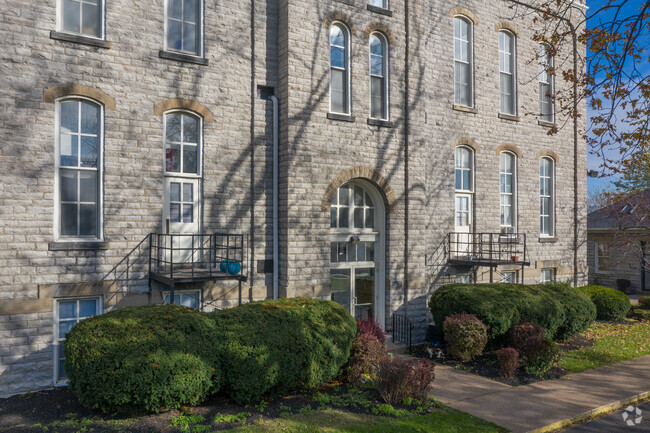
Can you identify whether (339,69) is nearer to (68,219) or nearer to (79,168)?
(79,168)

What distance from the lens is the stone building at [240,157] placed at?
9109mm

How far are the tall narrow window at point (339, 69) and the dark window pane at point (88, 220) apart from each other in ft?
19.6

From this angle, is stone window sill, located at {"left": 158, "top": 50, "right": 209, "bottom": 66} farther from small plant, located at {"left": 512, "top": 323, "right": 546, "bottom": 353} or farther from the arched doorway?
small plant, located at {"left": 512, "top": 323, "right": 546, "bottom": 353}

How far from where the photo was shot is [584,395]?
9.30 m

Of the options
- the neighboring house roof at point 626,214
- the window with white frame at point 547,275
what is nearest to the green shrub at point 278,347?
the window with white frame at point 547,275

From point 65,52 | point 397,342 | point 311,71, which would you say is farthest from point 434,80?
point 65,52

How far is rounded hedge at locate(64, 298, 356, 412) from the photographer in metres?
7.06

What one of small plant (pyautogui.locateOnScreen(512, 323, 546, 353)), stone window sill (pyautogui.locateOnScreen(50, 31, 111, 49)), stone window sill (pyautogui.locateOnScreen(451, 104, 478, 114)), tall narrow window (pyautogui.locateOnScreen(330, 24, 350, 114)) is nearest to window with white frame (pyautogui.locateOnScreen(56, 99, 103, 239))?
stone window sill (pyautogui.locateOnScreen(50, 31, 111, 49))

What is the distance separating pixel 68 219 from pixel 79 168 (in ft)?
3.33

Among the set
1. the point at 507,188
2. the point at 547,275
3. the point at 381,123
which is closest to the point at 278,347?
the point at 381,123

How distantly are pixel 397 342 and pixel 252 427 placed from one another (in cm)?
641

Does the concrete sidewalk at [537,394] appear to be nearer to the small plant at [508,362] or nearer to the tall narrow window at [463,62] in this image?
the small plant at [508,362]

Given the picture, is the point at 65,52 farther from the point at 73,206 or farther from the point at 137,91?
the point at 73,206

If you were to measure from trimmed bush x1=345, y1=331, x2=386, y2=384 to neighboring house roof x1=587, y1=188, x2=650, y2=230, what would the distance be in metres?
13.6
